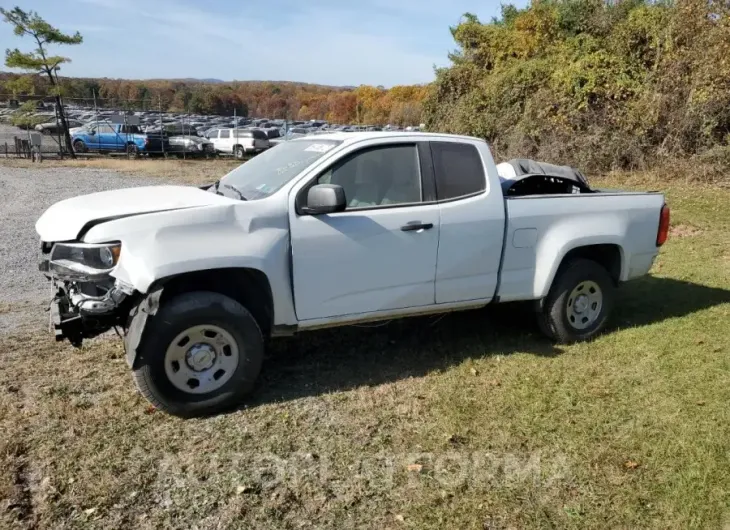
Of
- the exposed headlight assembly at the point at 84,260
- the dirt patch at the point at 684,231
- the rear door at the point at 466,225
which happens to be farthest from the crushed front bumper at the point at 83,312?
the dirt patch at the point at 684,231

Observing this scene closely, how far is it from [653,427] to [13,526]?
3720 millimetres

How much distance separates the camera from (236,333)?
407 cm

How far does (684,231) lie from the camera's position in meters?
10.6

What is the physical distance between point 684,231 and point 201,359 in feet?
30.5

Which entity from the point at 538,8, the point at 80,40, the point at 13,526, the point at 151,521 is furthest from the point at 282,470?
the point at 80,40

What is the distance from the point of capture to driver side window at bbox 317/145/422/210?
4.53 m

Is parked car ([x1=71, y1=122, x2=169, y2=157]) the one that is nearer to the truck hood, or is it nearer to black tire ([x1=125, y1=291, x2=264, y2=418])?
the truck hood

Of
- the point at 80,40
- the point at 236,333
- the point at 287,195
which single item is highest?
the point at 80,40

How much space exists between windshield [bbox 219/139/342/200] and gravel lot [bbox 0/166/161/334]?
2.56m

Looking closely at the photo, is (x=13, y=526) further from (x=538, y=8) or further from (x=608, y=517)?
(x=538, y=8)

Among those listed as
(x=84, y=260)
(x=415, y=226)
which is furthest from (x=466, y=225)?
(x=84, y=260)

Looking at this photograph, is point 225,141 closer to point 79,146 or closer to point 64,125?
point 79,146

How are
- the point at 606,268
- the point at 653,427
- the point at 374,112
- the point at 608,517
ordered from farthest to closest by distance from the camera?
the point at 374,112 → the point at 606,268 → the point at 653,427 → the point at 608,517

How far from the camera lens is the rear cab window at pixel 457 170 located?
4844 mm
